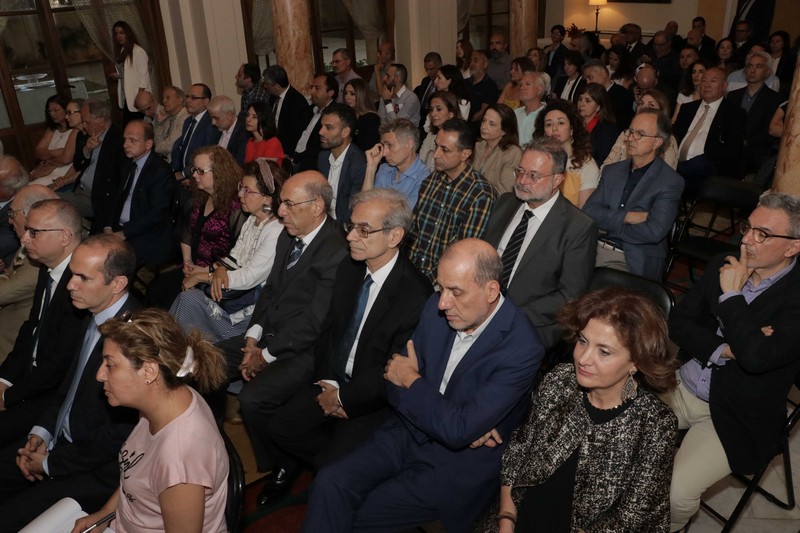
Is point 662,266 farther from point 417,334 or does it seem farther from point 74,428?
point 74,428

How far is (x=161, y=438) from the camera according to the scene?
6.63 ft

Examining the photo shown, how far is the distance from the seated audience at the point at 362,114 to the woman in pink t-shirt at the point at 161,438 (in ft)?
13.1

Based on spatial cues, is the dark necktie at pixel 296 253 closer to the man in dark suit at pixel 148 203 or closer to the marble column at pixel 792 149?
the man in dark suit at pixel 148 203

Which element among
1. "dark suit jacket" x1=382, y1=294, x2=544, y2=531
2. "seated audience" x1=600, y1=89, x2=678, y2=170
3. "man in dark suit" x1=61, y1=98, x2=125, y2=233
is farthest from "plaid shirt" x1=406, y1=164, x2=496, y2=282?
"man in dark suit" x1=61, y1=98, x2=125, y2=233

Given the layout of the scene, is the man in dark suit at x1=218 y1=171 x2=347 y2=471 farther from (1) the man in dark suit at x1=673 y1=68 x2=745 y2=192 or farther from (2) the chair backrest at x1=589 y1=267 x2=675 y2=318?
(1) the man in dark suit at x1=673 y1=68 x2=745 y2=192

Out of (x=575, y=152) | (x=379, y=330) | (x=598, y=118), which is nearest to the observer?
(x=379, y=330)

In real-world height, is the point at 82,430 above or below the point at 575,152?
below

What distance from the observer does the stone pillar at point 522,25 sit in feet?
37.0

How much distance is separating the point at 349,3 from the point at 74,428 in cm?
897

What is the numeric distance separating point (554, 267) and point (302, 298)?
4.10ft

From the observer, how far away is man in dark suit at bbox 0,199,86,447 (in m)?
3.04

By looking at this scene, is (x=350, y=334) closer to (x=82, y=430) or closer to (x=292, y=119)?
(x=82, y=430)

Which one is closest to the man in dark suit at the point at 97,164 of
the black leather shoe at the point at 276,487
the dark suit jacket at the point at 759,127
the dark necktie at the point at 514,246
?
the black leather shoe at the point at 276,487

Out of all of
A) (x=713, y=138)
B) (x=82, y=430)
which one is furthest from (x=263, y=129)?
(x=713, y=138)
